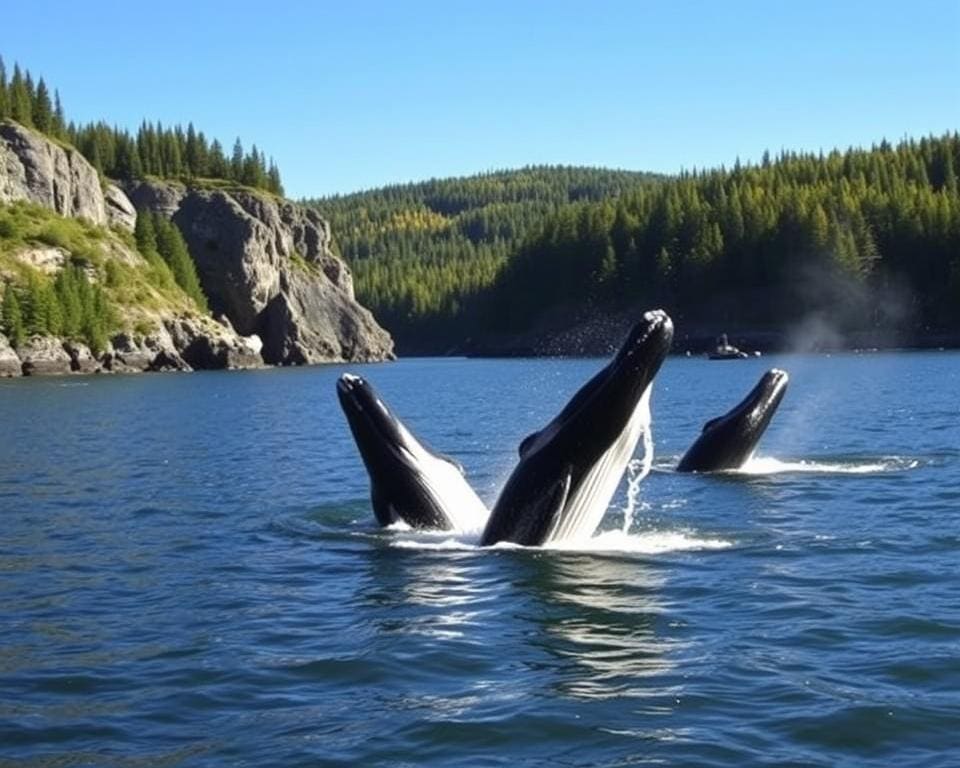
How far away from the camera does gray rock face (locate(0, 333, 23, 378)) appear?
123 m

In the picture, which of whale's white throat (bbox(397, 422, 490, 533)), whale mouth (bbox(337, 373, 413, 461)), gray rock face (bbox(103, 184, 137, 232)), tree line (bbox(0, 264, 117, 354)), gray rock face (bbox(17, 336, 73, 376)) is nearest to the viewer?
whale mouth (bbox(337, 373, 413, 461))

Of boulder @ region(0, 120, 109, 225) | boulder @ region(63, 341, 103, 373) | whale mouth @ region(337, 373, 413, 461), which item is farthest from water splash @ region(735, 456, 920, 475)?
boulder @ region(0, 120, 109, 225)

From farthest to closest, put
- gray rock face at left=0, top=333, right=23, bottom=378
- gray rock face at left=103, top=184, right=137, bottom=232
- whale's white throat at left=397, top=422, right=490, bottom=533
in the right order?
gray rock face at left=103, top=184, right=137, bottom=232 → gray rock face at left=0, top=333, right=23, bottom=378 → whale's white throat at left=397, top=422, right=490, bottom=533

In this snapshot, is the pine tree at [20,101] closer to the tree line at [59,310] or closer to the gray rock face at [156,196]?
the gray rock face at [156,196]

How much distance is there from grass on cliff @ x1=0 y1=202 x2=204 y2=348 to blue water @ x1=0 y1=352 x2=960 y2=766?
10130 centimetres

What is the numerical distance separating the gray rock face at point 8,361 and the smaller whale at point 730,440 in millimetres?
99889

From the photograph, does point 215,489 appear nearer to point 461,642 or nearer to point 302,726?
point 461,642

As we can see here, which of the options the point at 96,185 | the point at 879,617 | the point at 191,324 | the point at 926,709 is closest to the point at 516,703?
the point at 926,709

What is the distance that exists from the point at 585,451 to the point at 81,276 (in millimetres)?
132208

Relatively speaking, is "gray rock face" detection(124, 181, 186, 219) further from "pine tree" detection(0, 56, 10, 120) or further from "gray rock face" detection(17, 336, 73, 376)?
"gray rock face" detection(17, 336, 73, 376)

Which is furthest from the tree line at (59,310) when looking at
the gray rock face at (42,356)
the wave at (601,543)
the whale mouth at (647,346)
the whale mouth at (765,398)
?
the whale mouth at (647,346)

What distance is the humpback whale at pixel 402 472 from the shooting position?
20.7 m

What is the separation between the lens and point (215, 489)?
33.2 meters

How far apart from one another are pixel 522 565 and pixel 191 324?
140547 millimetres
